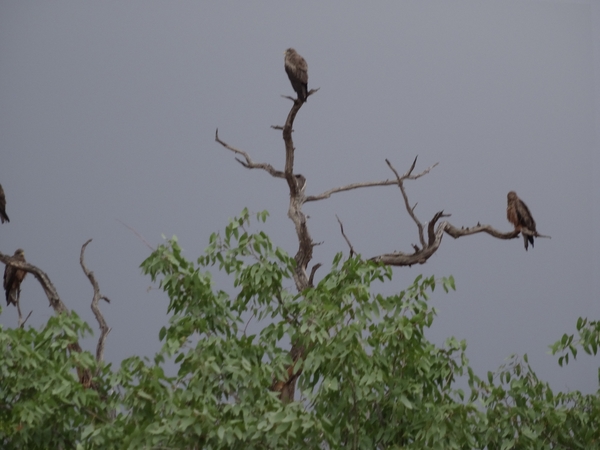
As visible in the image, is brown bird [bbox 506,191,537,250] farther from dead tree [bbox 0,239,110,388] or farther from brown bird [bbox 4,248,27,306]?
brown bird [bbox 4,248,27,306]

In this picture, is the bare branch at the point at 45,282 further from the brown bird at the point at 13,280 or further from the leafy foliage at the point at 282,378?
the leafy foliage at the point at 282,378

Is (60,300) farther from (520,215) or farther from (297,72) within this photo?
(520,215)

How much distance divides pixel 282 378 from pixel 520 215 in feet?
9.26

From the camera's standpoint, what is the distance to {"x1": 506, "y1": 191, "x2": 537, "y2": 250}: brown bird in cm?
504

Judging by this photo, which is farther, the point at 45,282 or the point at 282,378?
the point at 45,282

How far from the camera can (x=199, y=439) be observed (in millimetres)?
2496

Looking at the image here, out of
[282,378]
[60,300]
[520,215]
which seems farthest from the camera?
[520,215]

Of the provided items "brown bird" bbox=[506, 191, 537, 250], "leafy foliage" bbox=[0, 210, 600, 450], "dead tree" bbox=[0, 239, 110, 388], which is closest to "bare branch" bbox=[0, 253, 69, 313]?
"dead tree" bbox=[0, 239, 110, 388]

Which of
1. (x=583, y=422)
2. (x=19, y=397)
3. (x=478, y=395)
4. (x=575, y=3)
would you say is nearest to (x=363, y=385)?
(x=478, y=395)

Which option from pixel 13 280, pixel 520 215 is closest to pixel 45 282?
pixel 13 280

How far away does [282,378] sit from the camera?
2785 millimetres

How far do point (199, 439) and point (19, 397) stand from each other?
0.91 m

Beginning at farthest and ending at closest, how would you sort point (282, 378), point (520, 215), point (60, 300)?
point (520, 215)
point (60, 300)
point (282, 378)

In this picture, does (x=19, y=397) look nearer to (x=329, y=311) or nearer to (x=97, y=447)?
(x=97, y=447)
